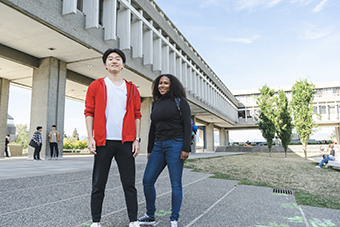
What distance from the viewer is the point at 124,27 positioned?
11.7 meters

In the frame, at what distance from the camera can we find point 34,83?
1109 cm

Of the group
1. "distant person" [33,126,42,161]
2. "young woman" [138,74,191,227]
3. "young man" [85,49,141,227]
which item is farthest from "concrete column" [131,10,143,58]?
"young man" [85,49,141,227]

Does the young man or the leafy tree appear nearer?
the young man

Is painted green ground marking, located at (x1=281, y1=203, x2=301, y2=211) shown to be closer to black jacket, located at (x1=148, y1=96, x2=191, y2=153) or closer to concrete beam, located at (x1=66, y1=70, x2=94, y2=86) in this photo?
black jacket, located at (x1=148, y1=96, x2=191, y2=153)

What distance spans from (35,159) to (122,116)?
9503mm

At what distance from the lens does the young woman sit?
2.69 metres

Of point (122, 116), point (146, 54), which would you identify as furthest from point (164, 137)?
point (146, 54)

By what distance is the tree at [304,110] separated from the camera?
2069 cm

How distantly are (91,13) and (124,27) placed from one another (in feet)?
7.42

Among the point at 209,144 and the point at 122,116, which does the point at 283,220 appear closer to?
the point at 122,116

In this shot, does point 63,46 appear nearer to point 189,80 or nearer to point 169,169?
point 169,169

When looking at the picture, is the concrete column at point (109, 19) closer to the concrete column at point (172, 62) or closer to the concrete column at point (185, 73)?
the concrete column at point (172, 62)

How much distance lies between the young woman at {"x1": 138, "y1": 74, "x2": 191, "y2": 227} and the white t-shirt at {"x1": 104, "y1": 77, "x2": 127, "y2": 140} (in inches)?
19.7

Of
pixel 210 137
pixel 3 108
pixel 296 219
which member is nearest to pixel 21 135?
pixel 210 137
